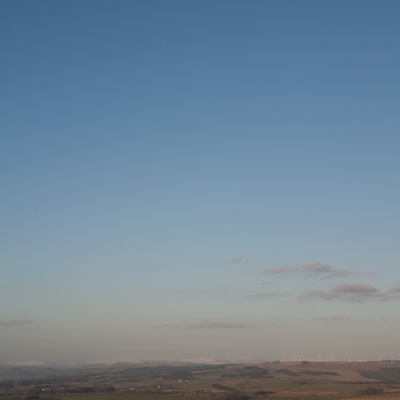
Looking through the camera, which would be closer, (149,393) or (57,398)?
(57,398)

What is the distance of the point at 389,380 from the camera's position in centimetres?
19250

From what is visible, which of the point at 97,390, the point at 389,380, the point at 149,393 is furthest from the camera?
the point at 389,380

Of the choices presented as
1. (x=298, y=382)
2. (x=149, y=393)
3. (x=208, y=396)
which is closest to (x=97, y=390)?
(x=149, y=393)

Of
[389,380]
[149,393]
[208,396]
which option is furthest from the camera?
[389,380]

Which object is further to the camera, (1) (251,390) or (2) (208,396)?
(1) (251,390)

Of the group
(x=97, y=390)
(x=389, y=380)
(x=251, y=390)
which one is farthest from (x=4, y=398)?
(x=389, y=380)

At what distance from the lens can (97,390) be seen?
575 feet

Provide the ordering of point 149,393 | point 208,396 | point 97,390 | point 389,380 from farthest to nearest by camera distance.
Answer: point 389,380, point 97,390, point 149,393, point 208,396

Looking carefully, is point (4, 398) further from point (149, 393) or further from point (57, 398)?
point (149, 393)

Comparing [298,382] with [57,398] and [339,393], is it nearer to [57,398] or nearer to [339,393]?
[339,393]

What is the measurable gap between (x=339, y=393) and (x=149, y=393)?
55.4 metres

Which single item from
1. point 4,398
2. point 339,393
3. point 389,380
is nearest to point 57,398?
point 4,398

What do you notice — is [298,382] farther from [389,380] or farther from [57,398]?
[57,398]

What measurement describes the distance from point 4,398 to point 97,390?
3340cm
